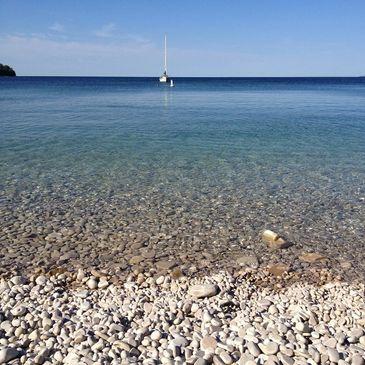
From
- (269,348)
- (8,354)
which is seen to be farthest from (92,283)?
(269,348)

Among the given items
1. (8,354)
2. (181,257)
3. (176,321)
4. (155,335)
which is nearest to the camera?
(8,354)

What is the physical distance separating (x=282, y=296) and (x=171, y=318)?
2040mm

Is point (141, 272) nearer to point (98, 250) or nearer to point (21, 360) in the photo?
point (98, 250)

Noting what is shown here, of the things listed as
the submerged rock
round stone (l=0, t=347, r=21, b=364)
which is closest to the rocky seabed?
round stone (l=0, t=347, r=21, b=364)

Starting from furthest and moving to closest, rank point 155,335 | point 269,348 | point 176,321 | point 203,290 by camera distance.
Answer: point 203,290
point 176,321
point 155,335
point 269,348

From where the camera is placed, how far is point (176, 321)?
243 inches

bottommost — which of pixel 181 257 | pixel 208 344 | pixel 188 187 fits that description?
pixel 181 257

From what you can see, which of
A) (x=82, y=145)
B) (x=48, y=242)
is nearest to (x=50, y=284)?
(x=48, y=242)

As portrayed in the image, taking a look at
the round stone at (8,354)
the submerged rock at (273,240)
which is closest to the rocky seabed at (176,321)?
the round stone at (8,354)

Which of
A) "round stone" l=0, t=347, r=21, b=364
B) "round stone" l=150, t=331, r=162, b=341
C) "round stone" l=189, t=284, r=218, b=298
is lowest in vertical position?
"round stone" l=189, t=284, r=218, b=298

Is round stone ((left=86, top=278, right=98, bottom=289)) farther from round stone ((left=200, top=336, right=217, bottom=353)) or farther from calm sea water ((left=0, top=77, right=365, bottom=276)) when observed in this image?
round stone ((left=200, top=336, right=217, bottom=353))

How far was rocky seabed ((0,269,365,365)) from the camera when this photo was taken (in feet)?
17.5

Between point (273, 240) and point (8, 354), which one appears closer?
point (8, 354)

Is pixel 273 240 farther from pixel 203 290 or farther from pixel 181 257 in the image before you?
pixel 203 290
